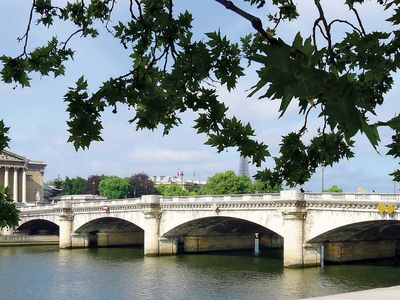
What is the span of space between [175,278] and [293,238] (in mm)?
12446

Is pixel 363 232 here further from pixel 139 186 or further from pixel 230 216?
pixel 139 186

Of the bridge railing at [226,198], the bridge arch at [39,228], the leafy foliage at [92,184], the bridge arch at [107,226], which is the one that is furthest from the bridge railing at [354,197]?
the leafy foliage at [92,184]

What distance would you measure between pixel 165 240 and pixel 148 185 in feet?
270

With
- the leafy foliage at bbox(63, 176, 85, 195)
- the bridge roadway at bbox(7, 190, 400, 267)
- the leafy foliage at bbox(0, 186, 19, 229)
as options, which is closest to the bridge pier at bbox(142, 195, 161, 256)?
the bridge roadway at bbox(7, 190, 400, 267)

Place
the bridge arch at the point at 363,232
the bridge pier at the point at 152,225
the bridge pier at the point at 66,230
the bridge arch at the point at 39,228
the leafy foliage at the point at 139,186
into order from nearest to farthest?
the bridge arch at the point at 363,232, the bridge pier at the point at 152,225, the bridge pier at the point at 66,230, the bridge arch at the point at 39,228, the leafy foliage at the point at 139,186

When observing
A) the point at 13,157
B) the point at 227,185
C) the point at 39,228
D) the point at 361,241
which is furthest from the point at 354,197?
the point at 13,157

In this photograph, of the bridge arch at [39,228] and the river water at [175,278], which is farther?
the bridge arch at [39,228]

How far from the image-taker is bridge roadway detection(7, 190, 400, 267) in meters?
50.3

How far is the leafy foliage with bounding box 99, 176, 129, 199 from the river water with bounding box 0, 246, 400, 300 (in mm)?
78670

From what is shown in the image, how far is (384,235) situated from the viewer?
58.3m

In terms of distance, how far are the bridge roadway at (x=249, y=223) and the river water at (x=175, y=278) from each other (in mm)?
2792

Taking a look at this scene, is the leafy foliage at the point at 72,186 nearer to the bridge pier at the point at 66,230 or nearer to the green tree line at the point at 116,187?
the green tree line at the point at 116,187

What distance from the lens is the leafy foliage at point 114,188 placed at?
465ft

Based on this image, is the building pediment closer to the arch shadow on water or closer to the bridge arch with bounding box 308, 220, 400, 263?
the arch shadow on water
